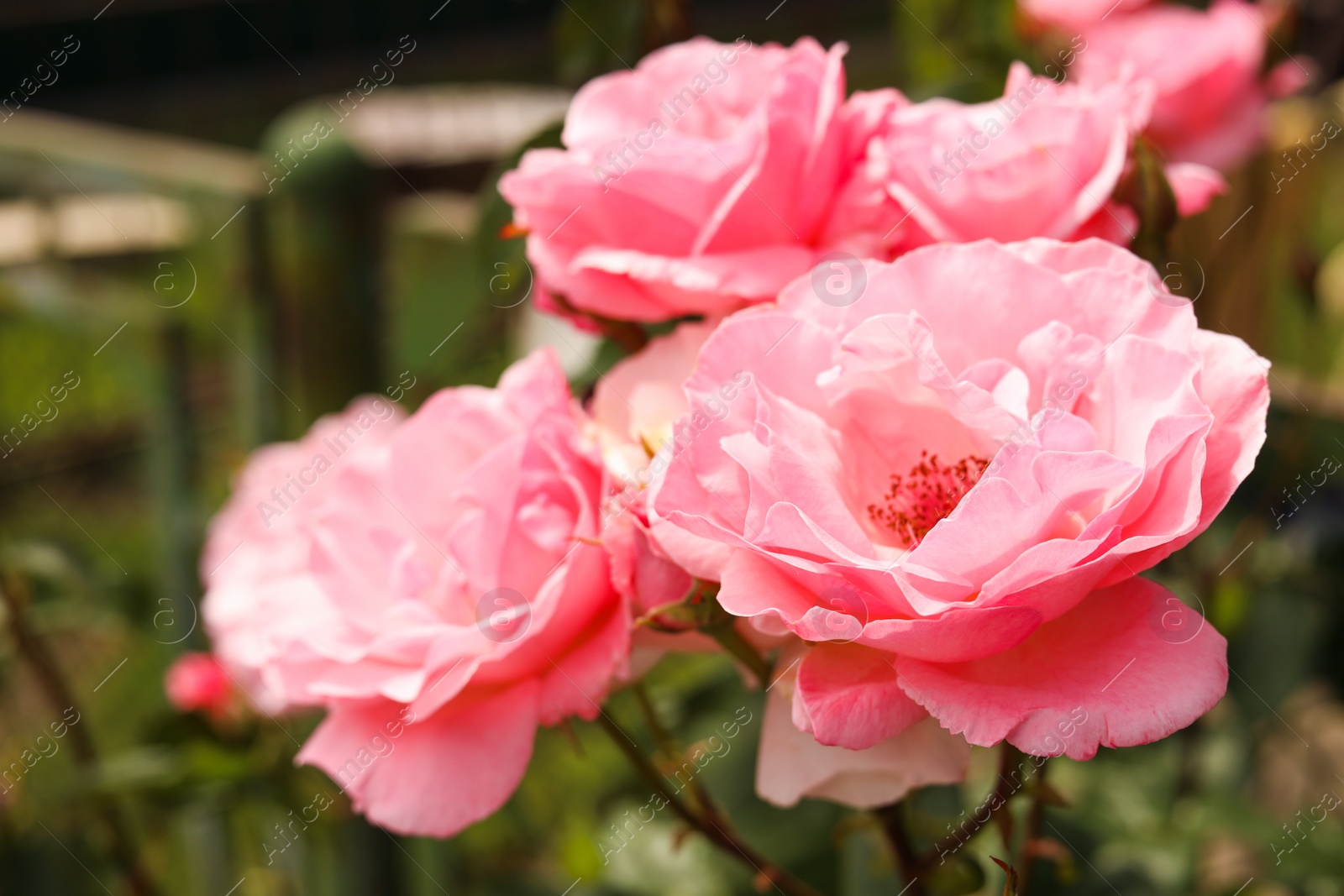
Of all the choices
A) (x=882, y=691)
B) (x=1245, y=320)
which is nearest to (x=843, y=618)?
(x=882, y=691)

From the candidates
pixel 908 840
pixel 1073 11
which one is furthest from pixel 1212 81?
pixel 908 840

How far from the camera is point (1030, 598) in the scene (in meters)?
0.32

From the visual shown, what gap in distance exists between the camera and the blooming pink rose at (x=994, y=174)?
0.41 m

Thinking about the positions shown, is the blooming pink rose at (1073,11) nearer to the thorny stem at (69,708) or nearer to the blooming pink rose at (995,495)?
the blooming pink rose at (995,495)

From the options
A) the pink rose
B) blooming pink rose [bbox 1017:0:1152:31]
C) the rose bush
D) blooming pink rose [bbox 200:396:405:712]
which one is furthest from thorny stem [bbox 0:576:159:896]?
blooming pink rose [bbox 1017:0:1152:31]

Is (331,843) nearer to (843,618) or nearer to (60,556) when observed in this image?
(60,556)

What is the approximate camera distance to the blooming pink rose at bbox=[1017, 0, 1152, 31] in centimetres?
111

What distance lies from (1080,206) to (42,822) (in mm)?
1091

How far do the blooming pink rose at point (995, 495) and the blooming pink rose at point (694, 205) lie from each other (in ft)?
0.16

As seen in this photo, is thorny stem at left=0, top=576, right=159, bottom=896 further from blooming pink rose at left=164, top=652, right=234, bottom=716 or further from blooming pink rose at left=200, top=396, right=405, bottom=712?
blooming pink rose at left=200, top=396, right=405, bottom=712

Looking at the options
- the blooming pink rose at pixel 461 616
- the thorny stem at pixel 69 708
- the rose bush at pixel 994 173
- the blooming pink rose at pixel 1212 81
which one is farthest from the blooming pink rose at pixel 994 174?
the thorny stem at pixel 69 708

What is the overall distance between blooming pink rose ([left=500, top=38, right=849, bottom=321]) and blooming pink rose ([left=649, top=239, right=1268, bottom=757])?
0.05 m

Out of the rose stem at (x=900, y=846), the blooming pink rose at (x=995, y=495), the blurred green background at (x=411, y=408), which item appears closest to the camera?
the blooming pink rose at (x=995, y=495)

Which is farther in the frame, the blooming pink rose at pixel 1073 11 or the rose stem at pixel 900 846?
the blooming pink rose at pixel 1073 11
